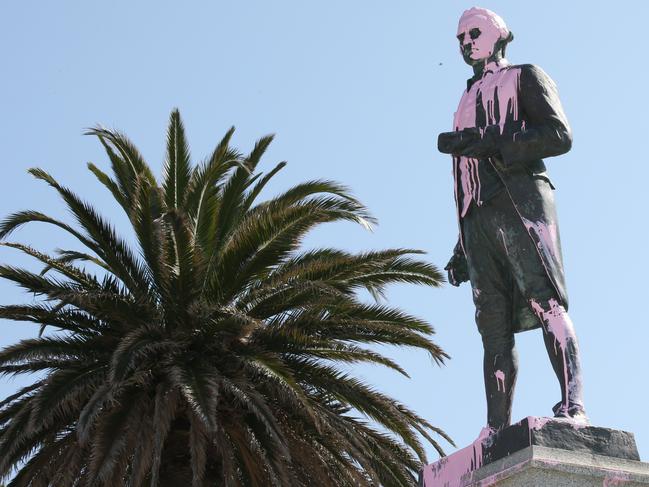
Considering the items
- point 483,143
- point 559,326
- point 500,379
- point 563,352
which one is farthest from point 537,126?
point 500,379

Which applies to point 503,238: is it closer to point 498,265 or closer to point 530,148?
point 498,265

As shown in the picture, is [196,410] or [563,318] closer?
[563,318]

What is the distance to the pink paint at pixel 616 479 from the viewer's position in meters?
5.39

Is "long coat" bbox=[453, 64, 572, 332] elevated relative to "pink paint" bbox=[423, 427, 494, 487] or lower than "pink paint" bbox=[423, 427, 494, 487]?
elevated

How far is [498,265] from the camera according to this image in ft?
20.7

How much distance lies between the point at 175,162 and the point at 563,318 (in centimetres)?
1262

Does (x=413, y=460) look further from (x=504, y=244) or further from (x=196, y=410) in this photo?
(x=504, y=244)

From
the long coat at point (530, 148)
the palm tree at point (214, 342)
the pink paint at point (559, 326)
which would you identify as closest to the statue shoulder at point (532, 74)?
the long coat at point (530, 148)

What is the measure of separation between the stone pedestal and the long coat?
28.4 inches

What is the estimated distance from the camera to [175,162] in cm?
1800

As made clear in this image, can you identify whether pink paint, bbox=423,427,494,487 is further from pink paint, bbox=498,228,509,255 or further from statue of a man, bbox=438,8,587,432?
pink paint, bbox=498,228,509,255

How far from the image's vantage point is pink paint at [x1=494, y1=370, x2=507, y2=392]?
613cm

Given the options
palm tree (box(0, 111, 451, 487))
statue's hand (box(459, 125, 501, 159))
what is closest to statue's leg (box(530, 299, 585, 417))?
statue's hand (box(459, 125, 501, 159))

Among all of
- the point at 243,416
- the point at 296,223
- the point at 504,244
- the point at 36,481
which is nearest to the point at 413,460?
the point at 243,416
